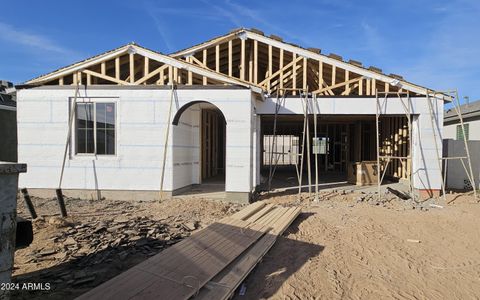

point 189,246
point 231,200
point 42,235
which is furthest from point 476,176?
point 42,235

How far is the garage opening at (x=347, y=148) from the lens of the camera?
14.1 metres

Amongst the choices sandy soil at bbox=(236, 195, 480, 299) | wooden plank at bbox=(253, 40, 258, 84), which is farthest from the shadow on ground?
wooden plank at bbox=(253, 40, 258, 84)

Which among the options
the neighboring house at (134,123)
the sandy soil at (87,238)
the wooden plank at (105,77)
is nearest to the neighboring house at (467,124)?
the neighboring house at (134,123)

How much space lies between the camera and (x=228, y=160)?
9.88 metres

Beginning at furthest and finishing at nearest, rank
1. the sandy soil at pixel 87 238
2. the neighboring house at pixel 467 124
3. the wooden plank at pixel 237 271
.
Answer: the neighboring house at pixel 467 124 → the sandy soil at pixel 87 238 → the wooden plank at pixel 237 271

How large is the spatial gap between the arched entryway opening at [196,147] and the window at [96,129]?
2.04 m

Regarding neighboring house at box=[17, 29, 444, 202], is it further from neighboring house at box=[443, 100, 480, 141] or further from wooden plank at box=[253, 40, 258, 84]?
neighboring house at box=[443, 100, 480, 141]

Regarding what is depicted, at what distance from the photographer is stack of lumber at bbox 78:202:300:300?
146 inches

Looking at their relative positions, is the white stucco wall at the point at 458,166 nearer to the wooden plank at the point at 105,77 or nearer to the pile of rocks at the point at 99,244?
the pile of rocks at the point at 99,244

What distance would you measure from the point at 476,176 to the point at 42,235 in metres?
15.7

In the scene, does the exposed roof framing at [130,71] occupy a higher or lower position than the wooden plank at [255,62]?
lower

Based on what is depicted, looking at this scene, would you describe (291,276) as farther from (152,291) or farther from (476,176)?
(476,176)

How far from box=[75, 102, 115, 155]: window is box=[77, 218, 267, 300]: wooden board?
18.8ft

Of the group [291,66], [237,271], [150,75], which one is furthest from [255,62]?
[237,271]
